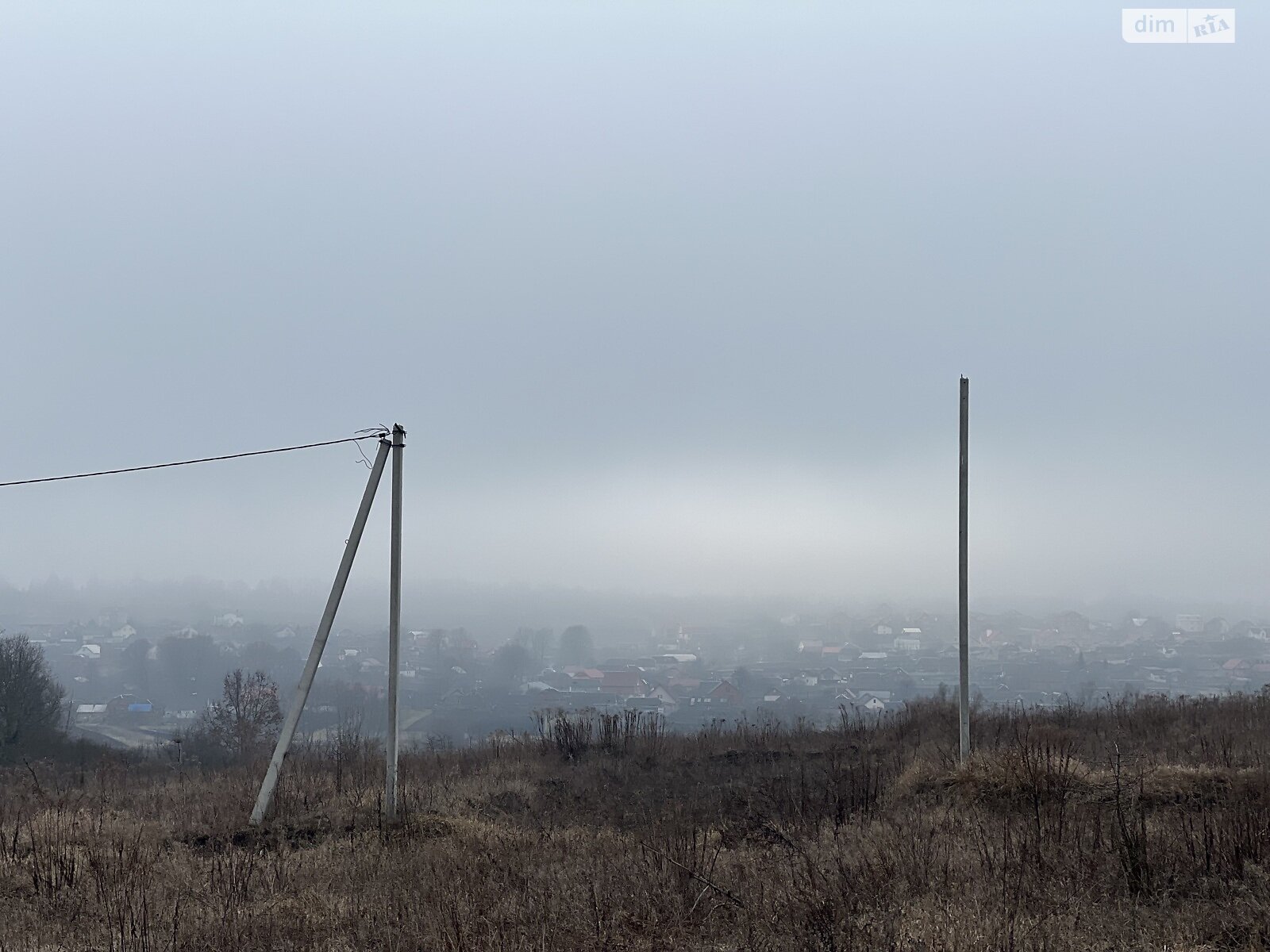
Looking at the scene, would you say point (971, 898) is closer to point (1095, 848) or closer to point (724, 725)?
point (1095, 848)

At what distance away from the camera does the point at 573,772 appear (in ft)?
52.1

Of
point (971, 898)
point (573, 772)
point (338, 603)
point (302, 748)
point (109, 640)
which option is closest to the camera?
point (971, 898)

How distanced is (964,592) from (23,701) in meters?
29.7

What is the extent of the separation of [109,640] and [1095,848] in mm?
70315

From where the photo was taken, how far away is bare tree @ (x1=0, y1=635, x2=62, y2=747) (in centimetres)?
2816

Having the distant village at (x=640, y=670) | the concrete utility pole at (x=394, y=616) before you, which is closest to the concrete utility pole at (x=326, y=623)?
the concrete utility pole at (x=394, y=616)

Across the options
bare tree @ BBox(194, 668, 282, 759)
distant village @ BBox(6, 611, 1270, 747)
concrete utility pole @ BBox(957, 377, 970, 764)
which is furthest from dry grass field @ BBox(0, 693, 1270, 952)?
bare tree @ BBox(194, 668, 282, 759)

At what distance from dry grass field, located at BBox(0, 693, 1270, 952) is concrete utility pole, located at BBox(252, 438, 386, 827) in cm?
59

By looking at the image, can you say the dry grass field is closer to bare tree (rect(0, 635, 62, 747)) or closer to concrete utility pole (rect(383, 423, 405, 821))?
concrete utility pole (rect(383, 423, 405, 821))

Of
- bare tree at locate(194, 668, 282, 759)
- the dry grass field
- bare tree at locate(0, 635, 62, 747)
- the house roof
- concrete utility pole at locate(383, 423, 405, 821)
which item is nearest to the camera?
the dry grass field

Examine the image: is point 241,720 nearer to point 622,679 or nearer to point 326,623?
point 622,679

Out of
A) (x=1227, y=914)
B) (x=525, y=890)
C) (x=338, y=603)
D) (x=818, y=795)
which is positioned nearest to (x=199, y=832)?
(x=338, y=603)

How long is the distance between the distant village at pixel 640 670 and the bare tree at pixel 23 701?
4069 mm

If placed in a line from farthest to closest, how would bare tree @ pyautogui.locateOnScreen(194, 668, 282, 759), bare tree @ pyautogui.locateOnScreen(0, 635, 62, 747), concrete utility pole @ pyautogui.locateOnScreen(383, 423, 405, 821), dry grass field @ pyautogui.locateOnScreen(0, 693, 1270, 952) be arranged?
bare tree @ pyautogui.locateOnScreen(194, 668, 282, 759)
bare tree @ pyautogui.locateOnScreen(0, 635, 62, 747)
concrete utility pole @ pyautogui.locateOnScreen(383, 423, 405, 821)
dry grass field @ pyautogui.locateOnScreen(0, 693, 1270, 952)
